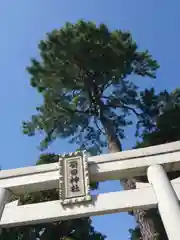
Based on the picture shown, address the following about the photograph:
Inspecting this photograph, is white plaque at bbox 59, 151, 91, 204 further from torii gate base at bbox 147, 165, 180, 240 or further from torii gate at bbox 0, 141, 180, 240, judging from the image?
torii gate base at bbox 147, 165, 180, 240

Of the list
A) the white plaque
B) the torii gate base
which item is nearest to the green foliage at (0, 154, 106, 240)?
the white plaque

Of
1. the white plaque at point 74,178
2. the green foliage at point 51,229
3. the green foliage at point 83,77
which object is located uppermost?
the green foliage at point 83,77

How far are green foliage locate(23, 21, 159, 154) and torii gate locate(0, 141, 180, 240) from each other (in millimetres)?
5537

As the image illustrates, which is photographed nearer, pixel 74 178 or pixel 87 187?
pixel 87 187

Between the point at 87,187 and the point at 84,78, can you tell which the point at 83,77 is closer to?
the point at 84,78

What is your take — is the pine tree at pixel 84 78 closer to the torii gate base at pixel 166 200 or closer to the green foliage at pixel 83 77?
the green foliage at pixel 83 77

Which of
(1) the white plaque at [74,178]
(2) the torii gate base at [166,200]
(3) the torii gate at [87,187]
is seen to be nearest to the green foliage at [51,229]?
(3) the torii gate at [87,187]

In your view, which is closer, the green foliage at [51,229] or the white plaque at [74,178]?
the white plaque at [74,178]

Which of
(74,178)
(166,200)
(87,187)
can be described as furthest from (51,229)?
(166,200)

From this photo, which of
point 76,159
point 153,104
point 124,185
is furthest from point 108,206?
point 153,104

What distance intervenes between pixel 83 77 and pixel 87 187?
691 cm

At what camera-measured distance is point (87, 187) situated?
426 centimetres

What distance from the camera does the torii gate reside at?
3.90 metres

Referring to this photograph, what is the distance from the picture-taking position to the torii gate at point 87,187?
3.90 metres
